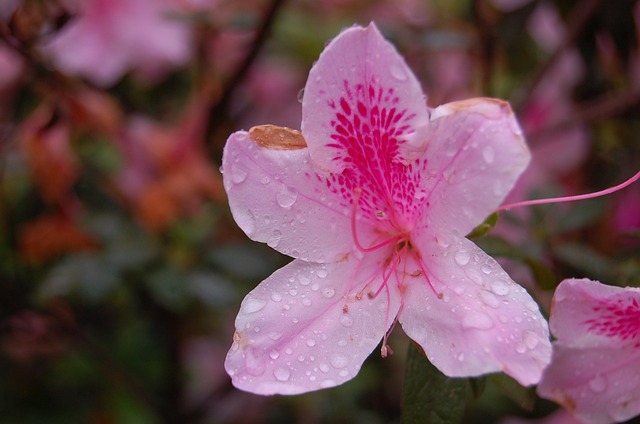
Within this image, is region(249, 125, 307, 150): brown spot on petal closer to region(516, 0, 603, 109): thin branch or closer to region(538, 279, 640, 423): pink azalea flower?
region(538, 279, 640, 423): pink azalea flower

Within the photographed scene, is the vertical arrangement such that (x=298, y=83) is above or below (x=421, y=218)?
below

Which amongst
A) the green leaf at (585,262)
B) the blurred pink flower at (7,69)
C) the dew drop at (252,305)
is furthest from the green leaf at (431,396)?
the blurred pink flower at (7,69)

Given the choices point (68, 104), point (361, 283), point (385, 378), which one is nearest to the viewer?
point (361, 283)

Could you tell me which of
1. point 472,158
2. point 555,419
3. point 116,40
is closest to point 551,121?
point 555,419

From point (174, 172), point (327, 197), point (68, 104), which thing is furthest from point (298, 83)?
point (327, 197)

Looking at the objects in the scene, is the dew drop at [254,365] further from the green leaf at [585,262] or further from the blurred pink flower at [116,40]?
the blurred pink flower at [116,40]

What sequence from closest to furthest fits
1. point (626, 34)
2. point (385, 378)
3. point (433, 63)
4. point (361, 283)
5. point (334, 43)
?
point (334, 43)
point (361, 283)
point (626, 34)
point (385, 378)
point (433, 63)

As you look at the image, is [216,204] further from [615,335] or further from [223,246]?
[615,335]
